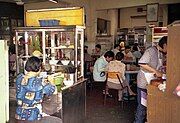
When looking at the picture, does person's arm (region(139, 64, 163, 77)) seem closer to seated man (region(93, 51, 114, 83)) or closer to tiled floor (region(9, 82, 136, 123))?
tiled floor (region(9, 82, 136, 123))

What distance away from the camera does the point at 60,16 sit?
4445mm

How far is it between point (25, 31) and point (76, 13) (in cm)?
90

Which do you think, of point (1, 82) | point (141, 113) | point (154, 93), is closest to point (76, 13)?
point (141, 113)

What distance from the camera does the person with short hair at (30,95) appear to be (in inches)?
110

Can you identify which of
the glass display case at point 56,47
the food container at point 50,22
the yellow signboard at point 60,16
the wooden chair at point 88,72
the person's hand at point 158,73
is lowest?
the wooden chair at point 88,72

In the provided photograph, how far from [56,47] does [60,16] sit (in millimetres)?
511

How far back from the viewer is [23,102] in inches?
111

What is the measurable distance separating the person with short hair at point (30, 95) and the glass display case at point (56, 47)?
1.08 metres

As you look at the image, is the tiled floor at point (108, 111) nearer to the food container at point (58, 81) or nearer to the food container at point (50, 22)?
the food container at point (58, 81)

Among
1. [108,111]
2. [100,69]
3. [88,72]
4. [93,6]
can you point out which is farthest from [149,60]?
[93,6]

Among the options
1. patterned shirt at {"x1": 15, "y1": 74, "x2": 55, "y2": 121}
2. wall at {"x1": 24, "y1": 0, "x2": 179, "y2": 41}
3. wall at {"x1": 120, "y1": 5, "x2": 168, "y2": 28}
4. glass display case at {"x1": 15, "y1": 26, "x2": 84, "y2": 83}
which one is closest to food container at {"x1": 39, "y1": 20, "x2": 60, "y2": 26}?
glass display case at {"x1": 15, "y1": 26, "x2": 84, "y2": 83}

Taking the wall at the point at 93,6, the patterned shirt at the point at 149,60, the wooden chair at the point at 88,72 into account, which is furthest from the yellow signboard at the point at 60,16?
the wall at the point at 93,6

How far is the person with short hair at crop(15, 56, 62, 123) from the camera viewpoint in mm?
2807

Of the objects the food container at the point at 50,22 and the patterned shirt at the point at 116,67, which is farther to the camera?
the patterned shirt at the point at 116,67
